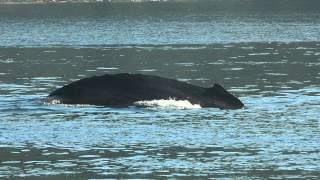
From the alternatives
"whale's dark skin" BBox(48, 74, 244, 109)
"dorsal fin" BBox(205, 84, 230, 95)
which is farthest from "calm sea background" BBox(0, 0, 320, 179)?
"dorsal fin" BBox(205, 84, 230, 95)

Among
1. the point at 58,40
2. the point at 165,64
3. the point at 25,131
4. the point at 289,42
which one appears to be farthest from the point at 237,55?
the point at 25,131

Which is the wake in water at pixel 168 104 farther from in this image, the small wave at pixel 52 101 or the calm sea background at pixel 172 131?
the small wave at pixel 52 101

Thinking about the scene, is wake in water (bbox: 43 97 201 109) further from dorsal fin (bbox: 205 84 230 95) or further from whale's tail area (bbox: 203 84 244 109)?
dorsal fin (bbox: 205 84 230 95)

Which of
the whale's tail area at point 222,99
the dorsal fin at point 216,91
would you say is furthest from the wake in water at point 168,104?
the dorsal fin at point 216,91

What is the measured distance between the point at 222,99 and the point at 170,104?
1717mm

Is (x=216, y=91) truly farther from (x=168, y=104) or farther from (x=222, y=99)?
(x=168, y=104)

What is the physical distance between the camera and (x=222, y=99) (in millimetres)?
36781

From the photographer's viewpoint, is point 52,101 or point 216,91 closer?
point 216,91

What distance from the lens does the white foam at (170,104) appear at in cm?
3653

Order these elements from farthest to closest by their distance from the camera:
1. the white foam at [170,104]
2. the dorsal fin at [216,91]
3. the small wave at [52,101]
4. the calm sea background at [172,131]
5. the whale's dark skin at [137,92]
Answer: the small wave at [52,101] → the white foam at [170,104] → the whale's dark skin at [137,92] → the dorsal fin at [216,91] → the calm sea background at [172,131]

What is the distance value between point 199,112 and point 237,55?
4003 cm

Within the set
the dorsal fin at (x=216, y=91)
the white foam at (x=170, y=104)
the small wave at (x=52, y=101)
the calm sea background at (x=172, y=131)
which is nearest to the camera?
the calm sea background at (x=172, y=131)

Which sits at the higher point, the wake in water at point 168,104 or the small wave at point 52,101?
the small wave at point 52,101

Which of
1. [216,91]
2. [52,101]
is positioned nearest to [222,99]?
[216,91]
